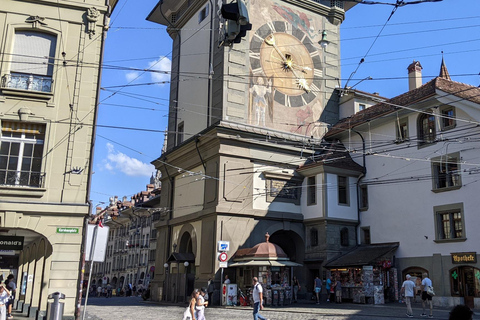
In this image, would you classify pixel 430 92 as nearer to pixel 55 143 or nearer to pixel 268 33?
pixel 268 33

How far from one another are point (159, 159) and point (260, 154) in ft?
32.8

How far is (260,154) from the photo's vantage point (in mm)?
32219

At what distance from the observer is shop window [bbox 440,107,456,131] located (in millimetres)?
27500

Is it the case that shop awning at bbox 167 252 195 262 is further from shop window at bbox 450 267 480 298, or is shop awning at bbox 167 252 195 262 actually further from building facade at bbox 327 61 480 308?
shop window at bbox 450 267 480 298

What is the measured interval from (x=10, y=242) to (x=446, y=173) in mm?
21644

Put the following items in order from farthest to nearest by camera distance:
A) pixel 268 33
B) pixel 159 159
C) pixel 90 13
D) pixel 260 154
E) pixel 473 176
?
pixel 159 159 → pixel 268 33 → pixel 260 154 → pixel 473 176 → pixel 90 13

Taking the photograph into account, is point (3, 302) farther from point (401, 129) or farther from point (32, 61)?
point (401, 129)

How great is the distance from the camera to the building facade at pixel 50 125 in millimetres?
17172

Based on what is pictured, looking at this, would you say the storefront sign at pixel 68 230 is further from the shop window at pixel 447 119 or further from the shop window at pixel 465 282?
the shop window at pixel 447 119

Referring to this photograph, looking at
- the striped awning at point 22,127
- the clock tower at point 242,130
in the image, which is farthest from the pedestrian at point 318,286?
the striped awning at point 22,127

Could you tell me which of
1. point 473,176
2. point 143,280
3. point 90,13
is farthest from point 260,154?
point 143,280

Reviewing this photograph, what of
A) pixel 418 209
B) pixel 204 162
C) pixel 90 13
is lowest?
pixel 418 209

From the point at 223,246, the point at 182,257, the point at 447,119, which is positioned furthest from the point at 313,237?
the point at 447,119

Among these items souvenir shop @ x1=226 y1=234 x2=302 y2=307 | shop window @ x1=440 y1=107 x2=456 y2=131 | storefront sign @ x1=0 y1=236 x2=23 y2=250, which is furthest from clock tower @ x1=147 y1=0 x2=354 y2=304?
storefront sign @ x1=0 y1=236 x2=23 y2=250
